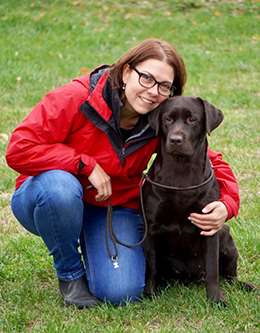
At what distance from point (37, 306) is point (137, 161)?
1010mm

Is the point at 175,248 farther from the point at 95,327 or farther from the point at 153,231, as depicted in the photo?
the point at 95,327

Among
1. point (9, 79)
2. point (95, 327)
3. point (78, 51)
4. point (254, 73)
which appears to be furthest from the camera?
point (78, 51)

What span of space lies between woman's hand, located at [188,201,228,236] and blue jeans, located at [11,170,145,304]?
0.53 m

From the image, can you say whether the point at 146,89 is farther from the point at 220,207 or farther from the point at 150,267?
the point at 150,267

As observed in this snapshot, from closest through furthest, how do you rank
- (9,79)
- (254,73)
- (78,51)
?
(9,79) → (254,73) → (78,51)

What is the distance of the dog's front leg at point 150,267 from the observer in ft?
10.8

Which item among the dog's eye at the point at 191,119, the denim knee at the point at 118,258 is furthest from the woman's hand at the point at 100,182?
the dog's eye at the point at 191,119

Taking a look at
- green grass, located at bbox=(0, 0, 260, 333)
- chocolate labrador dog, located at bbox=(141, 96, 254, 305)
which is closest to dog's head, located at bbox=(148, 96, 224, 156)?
chocolate labrador dog, located at bbox=(141, 96, 254, 305)

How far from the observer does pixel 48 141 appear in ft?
10.3

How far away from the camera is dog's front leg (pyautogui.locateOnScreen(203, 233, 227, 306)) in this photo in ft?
10.3

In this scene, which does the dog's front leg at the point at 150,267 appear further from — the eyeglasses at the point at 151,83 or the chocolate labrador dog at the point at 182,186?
the eyeglasses at the point at 151,83

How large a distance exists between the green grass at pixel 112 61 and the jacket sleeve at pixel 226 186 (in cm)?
49

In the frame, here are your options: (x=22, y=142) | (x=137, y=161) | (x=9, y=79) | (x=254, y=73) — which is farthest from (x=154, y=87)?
(x=254, y=73)

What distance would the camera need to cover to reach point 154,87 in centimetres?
312
